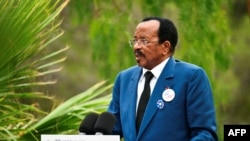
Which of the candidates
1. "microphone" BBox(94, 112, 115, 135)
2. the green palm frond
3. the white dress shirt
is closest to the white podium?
"microphone" BBox(94, 112, 115, 135)

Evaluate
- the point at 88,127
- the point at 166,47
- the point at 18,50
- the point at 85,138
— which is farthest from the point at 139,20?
the point at 85,138

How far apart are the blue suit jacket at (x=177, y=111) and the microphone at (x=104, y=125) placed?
0.14 meters

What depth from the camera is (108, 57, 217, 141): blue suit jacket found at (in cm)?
602

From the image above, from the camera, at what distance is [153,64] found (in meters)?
6.23

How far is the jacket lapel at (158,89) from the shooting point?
6.11 m

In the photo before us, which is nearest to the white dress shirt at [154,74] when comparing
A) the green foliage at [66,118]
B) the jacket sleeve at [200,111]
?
the jacket sleeve at [200,111]

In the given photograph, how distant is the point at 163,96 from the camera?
6141 millimetres

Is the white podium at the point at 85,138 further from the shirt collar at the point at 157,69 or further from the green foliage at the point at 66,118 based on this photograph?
the green foliage at the point at 66,118

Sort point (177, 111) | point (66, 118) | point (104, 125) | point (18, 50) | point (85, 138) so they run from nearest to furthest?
point (85, 138), point (104, 125), point (177, 111), point (18, 50), point (66, 118)

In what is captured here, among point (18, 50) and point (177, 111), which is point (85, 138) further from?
point (18, 50)

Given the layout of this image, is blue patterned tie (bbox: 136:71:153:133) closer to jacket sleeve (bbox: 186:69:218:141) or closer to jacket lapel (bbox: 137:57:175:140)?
jacket lapel (bbox: 137:57:175:140)

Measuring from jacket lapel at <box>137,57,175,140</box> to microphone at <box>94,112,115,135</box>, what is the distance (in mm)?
179

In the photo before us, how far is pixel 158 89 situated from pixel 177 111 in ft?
0.57

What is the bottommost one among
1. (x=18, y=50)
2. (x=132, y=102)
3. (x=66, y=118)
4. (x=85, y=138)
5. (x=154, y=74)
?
(x=66, y=118)
